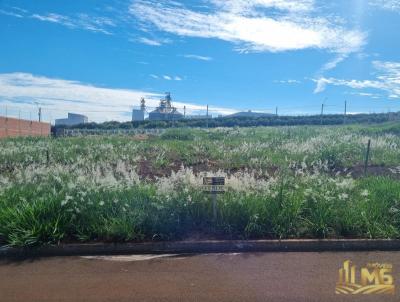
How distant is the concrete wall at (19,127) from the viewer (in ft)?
134

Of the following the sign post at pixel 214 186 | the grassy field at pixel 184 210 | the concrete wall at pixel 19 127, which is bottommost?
the grassy field at pixel 184 210

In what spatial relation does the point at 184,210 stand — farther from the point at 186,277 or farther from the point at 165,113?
the point at 165,113

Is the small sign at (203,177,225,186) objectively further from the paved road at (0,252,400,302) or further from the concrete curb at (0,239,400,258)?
the paved road at (0,252,400,302)

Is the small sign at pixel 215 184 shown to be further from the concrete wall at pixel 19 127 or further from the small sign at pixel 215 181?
the concrete wall at pixel 19 127

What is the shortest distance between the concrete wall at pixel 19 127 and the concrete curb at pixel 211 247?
38.4m

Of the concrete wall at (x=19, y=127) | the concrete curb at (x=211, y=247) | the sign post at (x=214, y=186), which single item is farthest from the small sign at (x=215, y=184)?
the concrete wall at (x=19, y=127)

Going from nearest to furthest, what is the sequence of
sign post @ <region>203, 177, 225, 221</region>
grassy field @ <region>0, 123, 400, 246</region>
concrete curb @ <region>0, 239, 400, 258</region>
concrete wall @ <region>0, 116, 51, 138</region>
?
concrete curb @ <region>0, 239, 400, 258</region> < grassy field @ <region>0, 123, 400, 246</region> < sign post @ <region>203, 177, 225, 221</region> < concrete wall @ <region>0, 116, 51, 138</region>

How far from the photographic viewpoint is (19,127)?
4544 centimetres

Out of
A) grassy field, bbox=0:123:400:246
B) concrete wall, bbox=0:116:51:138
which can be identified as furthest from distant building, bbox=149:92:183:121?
grassy field, bbox=0:123:400:246

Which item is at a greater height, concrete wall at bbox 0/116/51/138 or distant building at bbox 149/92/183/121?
distant building at bbox 149/92/183/121

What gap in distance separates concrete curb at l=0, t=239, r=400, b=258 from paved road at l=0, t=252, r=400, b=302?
7.6 inches

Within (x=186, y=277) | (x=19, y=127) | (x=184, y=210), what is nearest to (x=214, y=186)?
(x=184, y=210)

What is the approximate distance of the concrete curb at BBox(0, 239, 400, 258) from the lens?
19.9ft

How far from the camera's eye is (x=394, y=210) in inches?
271
